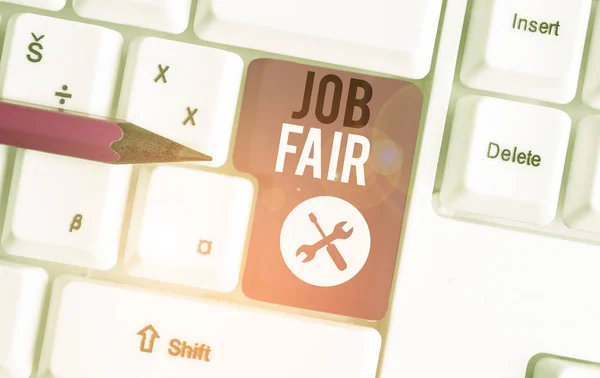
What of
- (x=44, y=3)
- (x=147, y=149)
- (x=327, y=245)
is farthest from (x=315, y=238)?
(x=44, y=3)

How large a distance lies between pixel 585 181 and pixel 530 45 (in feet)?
0.29

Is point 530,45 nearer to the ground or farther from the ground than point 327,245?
farther from the ground

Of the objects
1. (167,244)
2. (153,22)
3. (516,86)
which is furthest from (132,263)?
(516,86)

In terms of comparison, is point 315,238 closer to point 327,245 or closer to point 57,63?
point 327,245

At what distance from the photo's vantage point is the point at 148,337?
0.33 metres

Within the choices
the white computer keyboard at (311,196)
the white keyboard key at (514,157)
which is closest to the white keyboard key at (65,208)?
the white computer keyboard at (311,196)

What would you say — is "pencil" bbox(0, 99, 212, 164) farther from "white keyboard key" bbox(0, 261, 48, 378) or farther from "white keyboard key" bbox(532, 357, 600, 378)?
"white keyboard key" bbox(532, 357, 600, 378)

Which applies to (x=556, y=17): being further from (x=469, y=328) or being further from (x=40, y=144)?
(x=40, y=144)

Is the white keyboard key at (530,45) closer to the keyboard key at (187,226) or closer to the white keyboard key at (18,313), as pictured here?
the keyboard key at (187,226)

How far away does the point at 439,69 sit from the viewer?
34 cm

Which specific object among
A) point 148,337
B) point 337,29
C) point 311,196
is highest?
point 337,29

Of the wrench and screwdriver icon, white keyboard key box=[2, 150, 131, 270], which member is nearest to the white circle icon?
→ the wrench and screwdriver icon

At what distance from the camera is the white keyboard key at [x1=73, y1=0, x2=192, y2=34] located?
0.32 meters

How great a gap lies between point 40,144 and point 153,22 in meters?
0.10
